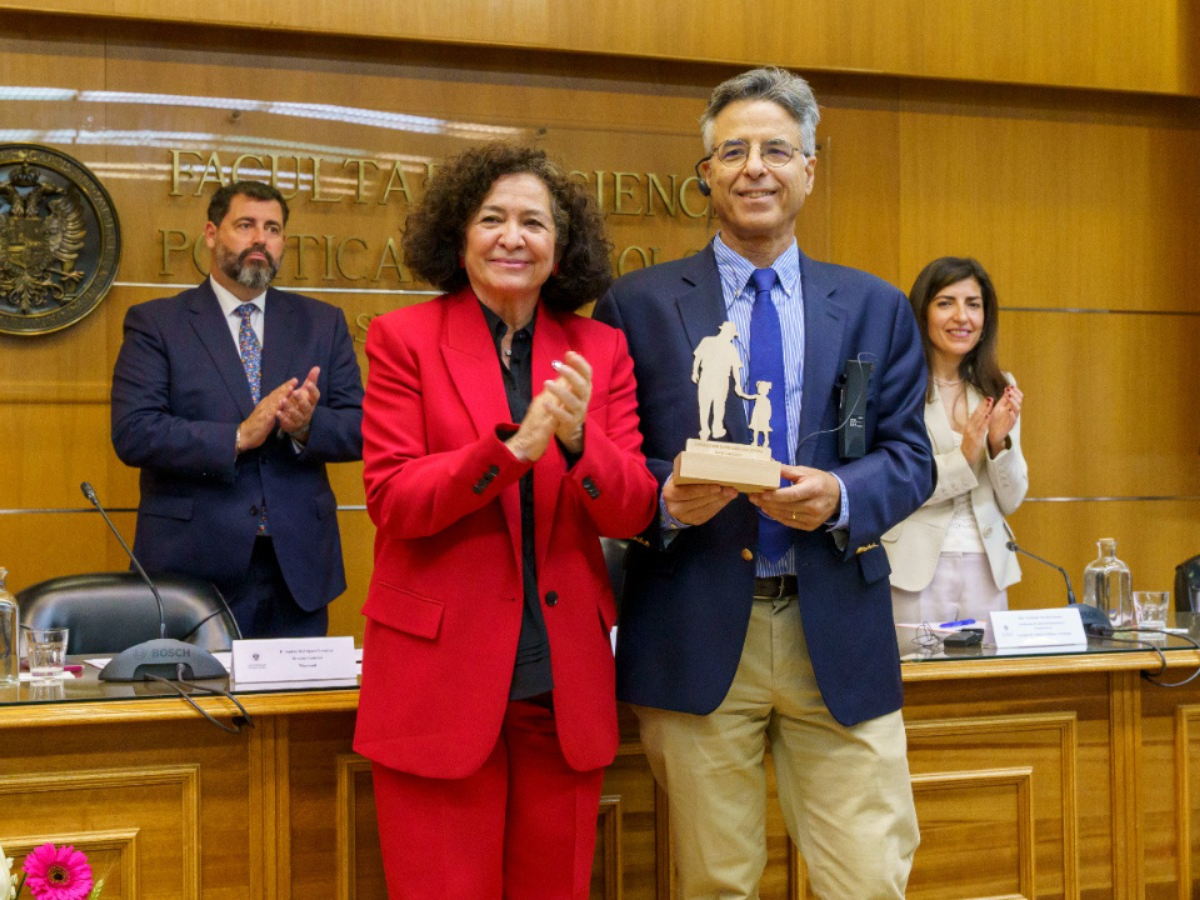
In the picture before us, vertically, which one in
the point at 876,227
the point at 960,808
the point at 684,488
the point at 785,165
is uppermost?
the point at 876,227

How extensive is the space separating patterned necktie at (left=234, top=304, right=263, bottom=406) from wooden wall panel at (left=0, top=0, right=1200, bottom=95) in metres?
1.31

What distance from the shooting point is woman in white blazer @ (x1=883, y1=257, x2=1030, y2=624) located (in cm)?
359

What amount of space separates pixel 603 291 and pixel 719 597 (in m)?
0.57

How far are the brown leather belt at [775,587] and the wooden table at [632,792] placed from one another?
46cm

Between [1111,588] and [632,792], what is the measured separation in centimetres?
141

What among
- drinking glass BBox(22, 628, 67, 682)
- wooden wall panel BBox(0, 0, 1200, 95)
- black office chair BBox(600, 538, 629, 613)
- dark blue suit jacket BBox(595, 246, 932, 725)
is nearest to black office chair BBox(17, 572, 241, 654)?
drinking glass BBox(22, 628, 67, 682)

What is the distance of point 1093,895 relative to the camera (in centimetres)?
262

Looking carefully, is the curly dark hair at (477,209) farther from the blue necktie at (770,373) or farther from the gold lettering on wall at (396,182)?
the gold lettering on wall at (396,182)

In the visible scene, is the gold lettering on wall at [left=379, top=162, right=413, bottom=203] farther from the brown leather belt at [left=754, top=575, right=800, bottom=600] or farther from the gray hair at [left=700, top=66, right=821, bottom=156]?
the brown leather belt at [left=754, top=575, right=800, bottom=600]

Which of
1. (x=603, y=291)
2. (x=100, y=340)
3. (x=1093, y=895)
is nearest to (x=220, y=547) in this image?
(x=100, y=340)

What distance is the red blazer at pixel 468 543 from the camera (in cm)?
192

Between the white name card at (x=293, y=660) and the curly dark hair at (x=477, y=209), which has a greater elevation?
the curly dark hair at (x=477, y=209)

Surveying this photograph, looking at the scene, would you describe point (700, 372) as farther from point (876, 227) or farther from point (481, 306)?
point (876, 227)

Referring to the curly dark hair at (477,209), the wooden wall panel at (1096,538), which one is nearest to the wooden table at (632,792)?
Result: the curly dark hair at (477,209)
